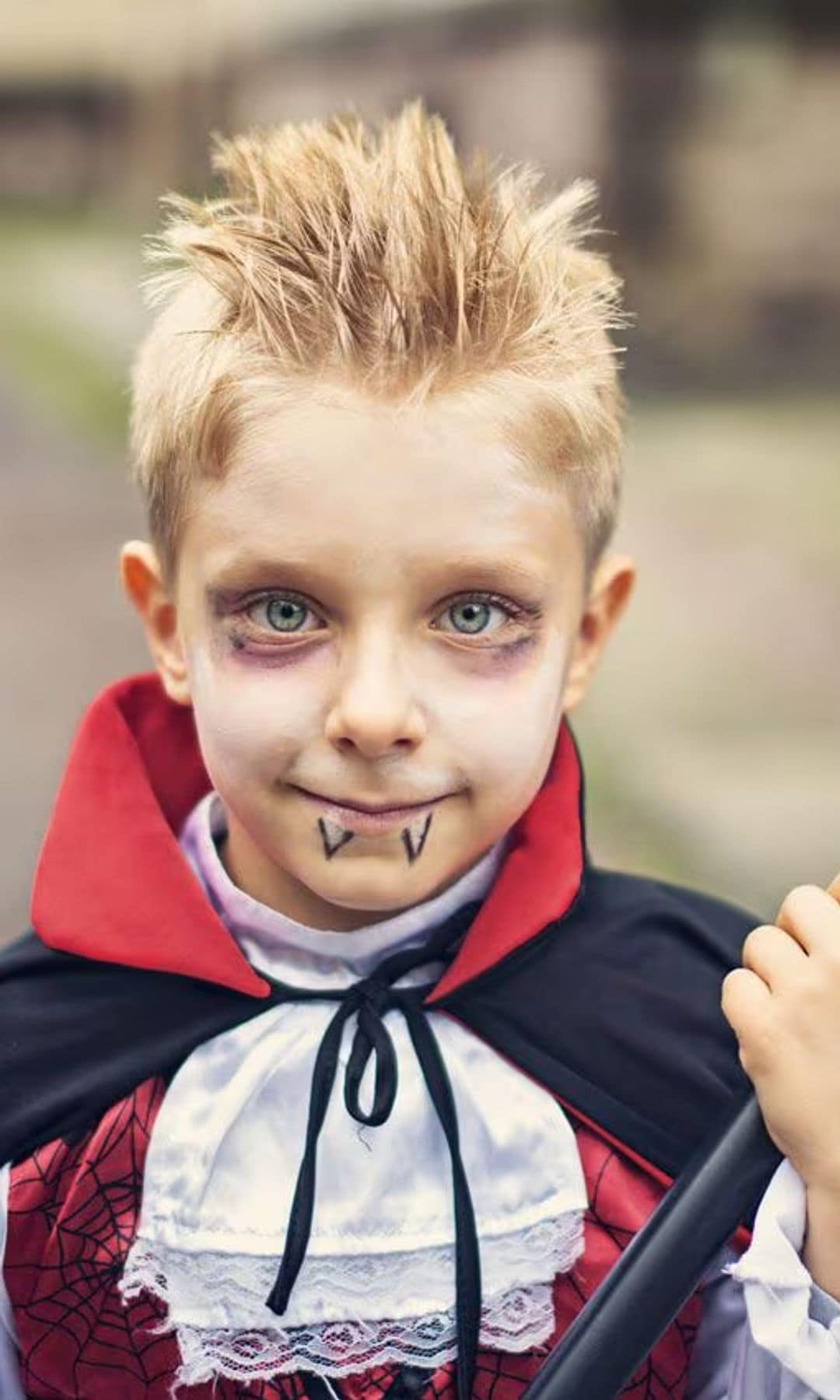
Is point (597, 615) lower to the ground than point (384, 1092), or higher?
higher

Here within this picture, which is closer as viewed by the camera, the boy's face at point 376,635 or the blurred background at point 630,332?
the boy's face at point 376,635

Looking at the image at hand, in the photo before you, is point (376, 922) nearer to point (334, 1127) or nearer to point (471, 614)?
point (334, 1127)

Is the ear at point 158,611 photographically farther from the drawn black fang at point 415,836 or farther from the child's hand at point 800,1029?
the child's hand at point 800,1029

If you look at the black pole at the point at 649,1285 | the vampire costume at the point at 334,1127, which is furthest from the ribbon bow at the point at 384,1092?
the black pole at the point at 649,1285

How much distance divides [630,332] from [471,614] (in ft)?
24.1

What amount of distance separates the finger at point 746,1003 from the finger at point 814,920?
0.04 metres

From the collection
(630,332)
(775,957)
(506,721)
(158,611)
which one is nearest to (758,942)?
(775,957)

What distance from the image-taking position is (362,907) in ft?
5.15

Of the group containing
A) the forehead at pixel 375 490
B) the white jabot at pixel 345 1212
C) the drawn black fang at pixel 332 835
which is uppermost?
the forehead at pixel 375 490

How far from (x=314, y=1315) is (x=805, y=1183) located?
387 millimetres

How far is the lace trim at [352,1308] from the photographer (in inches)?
61.7

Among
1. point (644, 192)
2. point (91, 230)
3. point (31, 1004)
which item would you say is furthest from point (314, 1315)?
point (91, 230)

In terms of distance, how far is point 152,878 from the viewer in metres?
1.66

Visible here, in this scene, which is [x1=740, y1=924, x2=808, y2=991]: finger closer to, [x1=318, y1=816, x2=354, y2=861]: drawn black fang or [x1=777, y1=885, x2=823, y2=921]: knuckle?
[x1=777, y1=885, x2=823, y2=921]: knuckle
